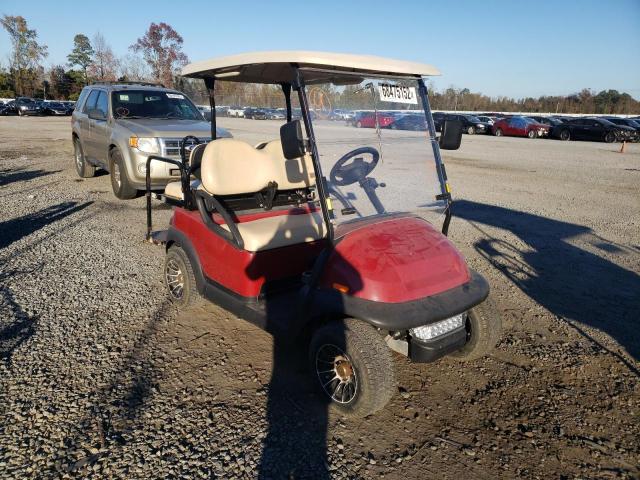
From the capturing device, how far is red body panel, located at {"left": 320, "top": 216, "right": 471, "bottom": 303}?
2541mm

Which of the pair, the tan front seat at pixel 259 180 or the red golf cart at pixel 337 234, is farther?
the tan front seat at pixel 259 180

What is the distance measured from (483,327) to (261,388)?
1519 millimetres

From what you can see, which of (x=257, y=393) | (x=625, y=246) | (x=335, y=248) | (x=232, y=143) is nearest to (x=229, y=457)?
(x=257, y=393)

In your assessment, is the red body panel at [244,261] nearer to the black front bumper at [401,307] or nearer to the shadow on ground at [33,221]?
the black front bumper at [401,307]

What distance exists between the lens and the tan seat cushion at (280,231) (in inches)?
124

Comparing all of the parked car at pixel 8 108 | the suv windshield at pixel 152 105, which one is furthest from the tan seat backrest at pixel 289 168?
the parked car at pixel 8 108

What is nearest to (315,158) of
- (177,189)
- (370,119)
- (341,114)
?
(341,114)

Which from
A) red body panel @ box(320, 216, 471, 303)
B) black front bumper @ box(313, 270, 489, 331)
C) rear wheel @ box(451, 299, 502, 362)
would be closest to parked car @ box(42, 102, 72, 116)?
red body panel @ box(320, 216, 471, 303)

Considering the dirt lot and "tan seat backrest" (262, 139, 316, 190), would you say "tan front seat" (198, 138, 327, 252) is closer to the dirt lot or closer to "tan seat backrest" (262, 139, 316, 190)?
"tan seat backrest" (262, 139, 316, 190)

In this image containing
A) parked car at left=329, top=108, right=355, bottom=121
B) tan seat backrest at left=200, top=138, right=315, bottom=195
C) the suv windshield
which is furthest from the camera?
the suv windshield

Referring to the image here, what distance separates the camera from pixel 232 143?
366 cm

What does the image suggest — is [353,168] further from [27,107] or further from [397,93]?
[27,107]

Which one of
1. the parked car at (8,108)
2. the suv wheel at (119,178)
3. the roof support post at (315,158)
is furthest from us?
the parked car at (8,108)

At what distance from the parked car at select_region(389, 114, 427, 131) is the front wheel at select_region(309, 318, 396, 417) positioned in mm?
1492
